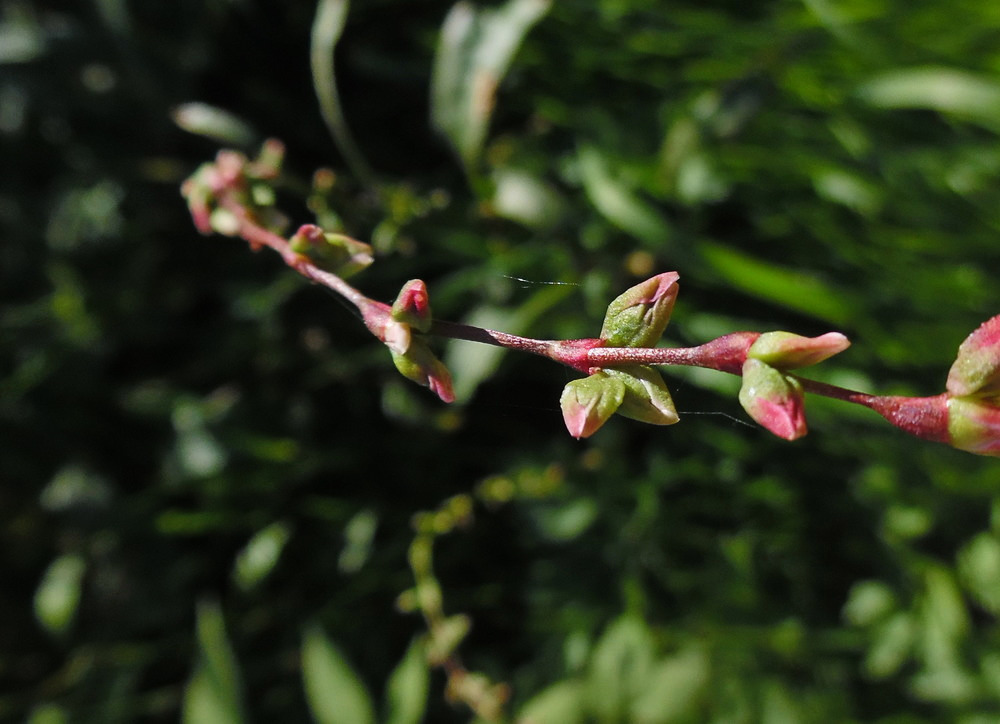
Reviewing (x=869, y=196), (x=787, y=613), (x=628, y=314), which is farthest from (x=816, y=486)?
(x=628, y=314)

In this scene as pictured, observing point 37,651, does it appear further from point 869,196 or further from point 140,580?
point 869,196

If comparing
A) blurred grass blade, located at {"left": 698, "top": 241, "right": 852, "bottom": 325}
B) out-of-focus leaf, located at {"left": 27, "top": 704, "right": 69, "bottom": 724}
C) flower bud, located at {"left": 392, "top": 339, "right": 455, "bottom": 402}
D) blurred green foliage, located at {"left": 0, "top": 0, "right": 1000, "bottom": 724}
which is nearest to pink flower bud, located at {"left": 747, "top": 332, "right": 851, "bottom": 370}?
flower bud, located at {"left": 392, "top": 339, "right": 455, "bottom": 402}

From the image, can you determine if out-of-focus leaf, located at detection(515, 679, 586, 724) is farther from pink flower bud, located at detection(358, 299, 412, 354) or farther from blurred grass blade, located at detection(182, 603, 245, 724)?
pink flower bud, located at detection(358, 299, 412, 354)

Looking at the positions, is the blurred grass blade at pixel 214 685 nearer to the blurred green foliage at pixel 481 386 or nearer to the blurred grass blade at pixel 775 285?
the blurred green foliage at pixel 481 386

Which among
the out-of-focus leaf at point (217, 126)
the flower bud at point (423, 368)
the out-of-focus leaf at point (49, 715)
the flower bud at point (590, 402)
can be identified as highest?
the flower bud at point (590, 402)

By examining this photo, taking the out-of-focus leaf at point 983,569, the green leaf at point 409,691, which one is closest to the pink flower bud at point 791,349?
the green leaf at point 409,691

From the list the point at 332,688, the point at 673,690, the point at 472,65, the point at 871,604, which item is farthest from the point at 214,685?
the point at 871,604

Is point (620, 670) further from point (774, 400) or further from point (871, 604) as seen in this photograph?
point (774, 400)
